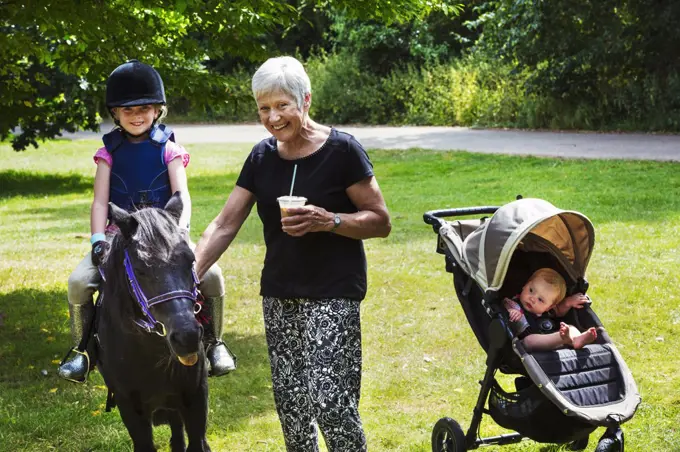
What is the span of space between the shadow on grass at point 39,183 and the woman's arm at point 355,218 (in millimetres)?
16163

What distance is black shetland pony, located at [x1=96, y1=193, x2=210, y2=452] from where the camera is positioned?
388 cm

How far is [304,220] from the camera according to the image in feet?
13.1

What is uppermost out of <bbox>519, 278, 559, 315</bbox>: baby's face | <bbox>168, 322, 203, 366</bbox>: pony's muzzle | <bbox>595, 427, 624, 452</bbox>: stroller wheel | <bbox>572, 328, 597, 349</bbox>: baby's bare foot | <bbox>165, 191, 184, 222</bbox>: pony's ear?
Result: <bbox>165, 191, 184, 222</bbox>: pony's ear

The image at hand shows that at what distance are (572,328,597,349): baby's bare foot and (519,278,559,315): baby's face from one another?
0.81ft

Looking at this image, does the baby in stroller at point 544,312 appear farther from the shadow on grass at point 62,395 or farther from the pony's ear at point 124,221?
the shadow on grass at point 62,395

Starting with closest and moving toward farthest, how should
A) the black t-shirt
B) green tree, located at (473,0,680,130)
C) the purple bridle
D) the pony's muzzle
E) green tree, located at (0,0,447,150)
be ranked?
1. the pony's muzzle
2. the purple bridle
3. the black t-shirt
4. green tree, located at (0,0,447,150)
5. green tree, located at (473,0,680,130)

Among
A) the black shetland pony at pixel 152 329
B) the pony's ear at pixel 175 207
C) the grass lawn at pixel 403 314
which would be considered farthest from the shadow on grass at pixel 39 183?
the pony's ear at pixel 175 207

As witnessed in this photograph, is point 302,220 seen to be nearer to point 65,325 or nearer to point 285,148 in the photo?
point 285,148

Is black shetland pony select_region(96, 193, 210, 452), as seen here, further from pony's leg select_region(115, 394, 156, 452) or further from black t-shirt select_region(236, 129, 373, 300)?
black t-shirt select_region(236, 129, 373, 300)

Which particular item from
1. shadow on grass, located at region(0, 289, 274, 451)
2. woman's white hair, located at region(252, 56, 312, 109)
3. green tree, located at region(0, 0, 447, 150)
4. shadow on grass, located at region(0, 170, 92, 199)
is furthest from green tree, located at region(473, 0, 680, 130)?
woman's white hair, located at region(252, 56, 312, 109)

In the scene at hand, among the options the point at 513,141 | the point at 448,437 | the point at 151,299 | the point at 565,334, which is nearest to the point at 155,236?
the point at 151,299

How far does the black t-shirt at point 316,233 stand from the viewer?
427cm

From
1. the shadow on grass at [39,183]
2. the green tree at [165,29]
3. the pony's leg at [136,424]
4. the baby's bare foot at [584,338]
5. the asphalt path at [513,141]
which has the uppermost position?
the green tree at [165,29]

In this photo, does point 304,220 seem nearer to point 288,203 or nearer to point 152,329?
point 288,203
